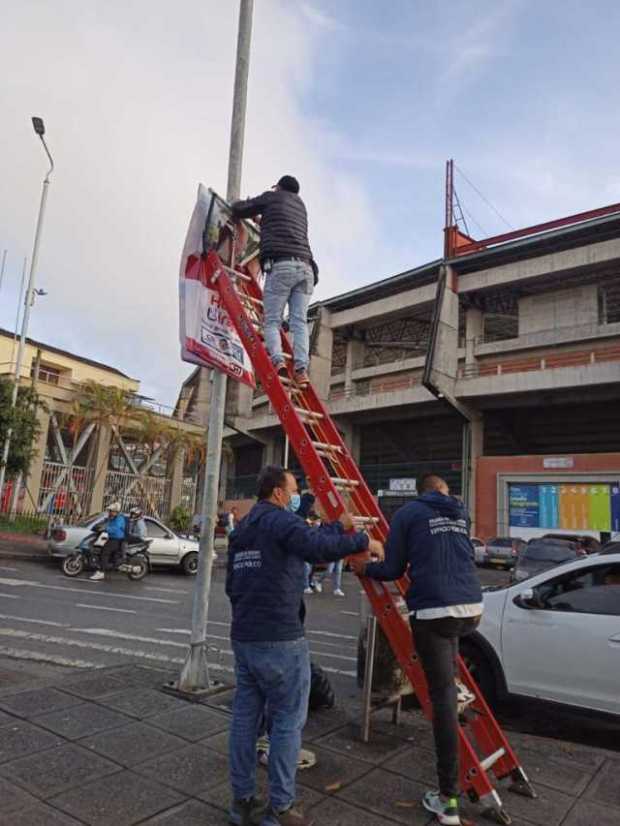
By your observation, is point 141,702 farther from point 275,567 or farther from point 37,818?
point 275,567

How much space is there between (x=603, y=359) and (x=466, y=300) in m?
8.31

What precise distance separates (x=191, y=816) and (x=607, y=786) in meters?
2.73

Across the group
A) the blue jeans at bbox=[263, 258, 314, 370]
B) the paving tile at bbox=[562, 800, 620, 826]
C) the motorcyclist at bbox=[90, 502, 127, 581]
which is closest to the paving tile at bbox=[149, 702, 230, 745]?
the paving tile at bbox=[562, 800, 620, 826]

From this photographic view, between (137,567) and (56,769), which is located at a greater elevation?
(137,567)

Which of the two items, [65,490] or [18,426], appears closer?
[18,426]

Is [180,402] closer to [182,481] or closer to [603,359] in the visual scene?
[182,481]

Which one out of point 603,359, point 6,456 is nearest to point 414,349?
point 603,359

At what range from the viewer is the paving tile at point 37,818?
3018mm

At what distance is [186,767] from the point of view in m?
3.77

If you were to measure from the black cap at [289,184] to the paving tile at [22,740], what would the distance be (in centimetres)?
478

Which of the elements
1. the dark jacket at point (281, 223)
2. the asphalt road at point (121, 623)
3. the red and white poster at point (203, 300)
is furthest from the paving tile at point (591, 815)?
the dark jacket at point (281, 223)

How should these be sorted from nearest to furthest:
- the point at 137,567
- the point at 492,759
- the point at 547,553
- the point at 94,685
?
the point at 492,759 < the point at 94,685 < the point at 137,567 < the point at 547,553

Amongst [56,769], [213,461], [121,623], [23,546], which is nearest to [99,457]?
[23,546]

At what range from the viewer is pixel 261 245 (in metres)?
5.36
